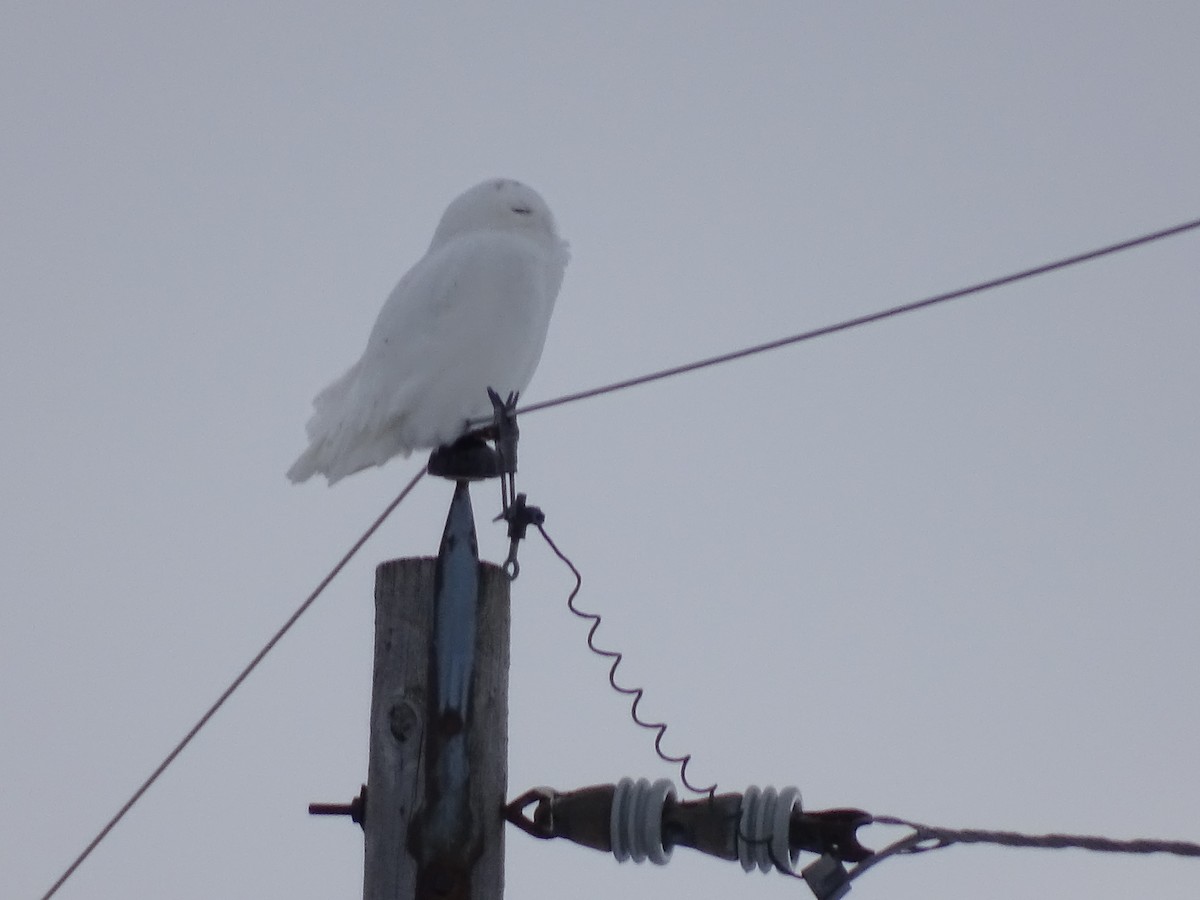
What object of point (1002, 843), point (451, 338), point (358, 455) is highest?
point (451, 338)

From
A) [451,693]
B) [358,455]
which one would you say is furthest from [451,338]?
[451,693]

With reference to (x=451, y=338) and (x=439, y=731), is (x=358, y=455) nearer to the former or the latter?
(x=451, y=338)

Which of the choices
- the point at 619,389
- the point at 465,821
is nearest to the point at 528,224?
the point at 619,389

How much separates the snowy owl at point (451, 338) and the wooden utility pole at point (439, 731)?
147cm

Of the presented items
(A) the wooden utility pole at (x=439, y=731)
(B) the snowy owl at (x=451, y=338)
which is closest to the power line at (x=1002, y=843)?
(A) the wooden utility pole at (x=439, y=731)

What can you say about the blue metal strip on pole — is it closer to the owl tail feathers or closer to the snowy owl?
the snowy owl

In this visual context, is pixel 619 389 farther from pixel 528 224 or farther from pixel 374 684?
pixel 528 224

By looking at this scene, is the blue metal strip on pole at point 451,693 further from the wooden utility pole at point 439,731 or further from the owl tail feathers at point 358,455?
the owl tail feathers at point 358,455

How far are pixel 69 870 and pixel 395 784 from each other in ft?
2.81

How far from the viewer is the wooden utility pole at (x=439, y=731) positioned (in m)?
3.35

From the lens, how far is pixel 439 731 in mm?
3389

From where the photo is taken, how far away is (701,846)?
3324 millimetres

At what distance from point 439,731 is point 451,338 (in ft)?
6.88

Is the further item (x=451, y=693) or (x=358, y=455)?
(x=358, y=455)
